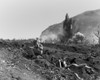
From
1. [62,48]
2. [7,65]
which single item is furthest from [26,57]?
[62,48]

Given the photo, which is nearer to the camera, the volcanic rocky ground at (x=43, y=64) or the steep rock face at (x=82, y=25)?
the volcanic rocky ground at (x=43, y=64)

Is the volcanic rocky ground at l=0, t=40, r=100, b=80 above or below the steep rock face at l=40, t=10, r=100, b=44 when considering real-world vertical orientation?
below

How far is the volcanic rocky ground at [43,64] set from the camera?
14.7 meters

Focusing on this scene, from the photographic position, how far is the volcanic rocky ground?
14.7 metres

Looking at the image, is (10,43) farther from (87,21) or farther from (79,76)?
(87,21)

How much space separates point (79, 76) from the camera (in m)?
16.2

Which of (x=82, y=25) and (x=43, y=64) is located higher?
(x=82, y=25)

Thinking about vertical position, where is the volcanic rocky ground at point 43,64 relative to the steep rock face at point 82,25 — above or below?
below

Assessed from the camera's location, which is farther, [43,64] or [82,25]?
[82,25]

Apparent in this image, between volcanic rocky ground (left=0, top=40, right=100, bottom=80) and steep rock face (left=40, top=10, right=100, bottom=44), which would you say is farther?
steep rock face (left=40, top=10, right=100, bottom=44)

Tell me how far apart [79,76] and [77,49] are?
14.6 ft

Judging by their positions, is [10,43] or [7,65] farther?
[10,43]

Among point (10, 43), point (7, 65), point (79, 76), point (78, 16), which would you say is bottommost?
point (79, 76)

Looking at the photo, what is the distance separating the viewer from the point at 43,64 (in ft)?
53.0
